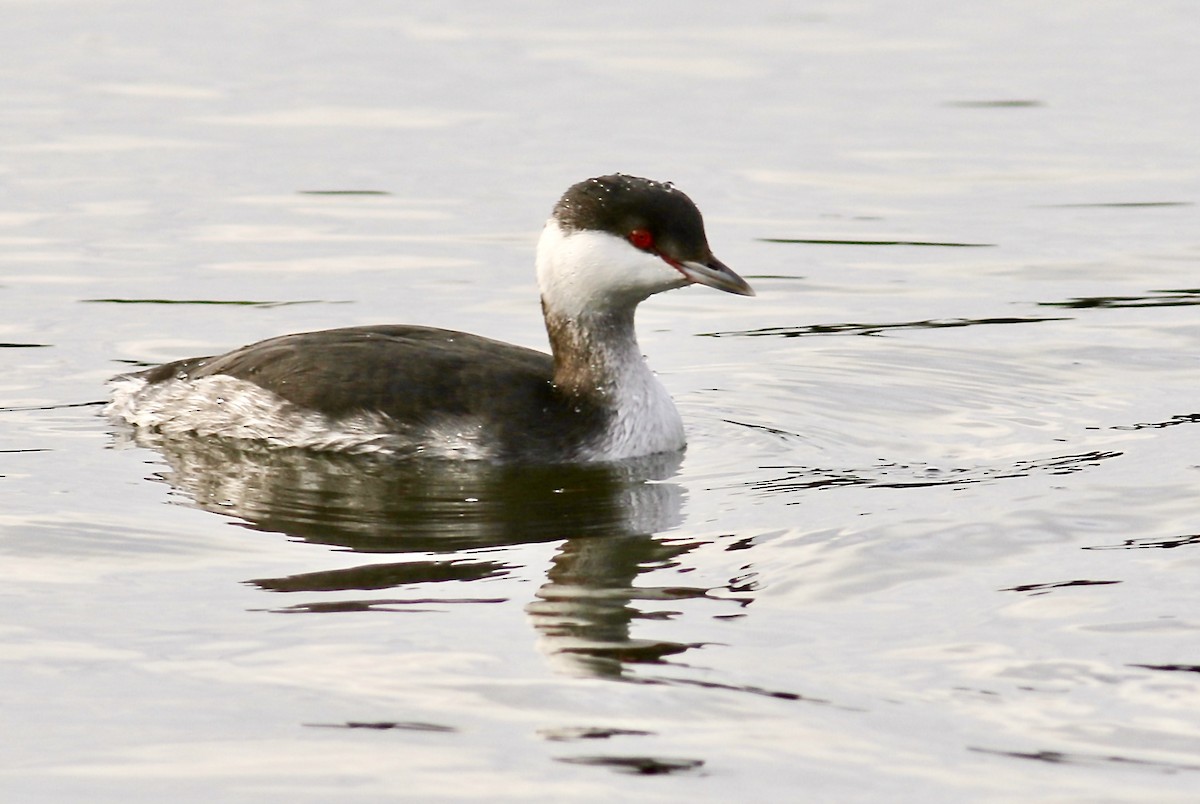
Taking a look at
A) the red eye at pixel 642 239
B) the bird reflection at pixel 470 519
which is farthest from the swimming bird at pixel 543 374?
the bird reflection at pixel 470 519

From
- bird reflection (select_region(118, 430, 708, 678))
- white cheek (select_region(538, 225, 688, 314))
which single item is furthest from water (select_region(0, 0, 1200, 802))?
white cheek (select_region(538, 225, 688, 314))

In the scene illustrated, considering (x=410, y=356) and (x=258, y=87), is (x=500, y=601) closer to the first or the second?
(x=410, y=356)

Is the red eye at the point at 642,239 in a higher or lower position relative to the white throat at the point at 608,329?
higher

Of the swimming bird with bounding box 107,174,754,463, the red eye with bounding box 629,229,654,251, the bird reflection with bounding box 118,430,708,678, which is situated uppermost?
the red eye with bounding box 629,229,654,251

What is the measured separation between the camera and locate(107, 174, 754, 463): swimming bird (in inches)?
404

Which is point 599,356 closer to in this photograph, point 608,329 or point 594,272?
point 608,329

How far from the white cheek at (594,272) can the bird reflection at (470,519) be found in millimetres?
840

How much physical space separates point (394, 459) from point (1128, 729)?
4.71m

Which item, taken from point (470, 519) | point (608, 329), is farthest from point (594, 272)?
point (470, 519)

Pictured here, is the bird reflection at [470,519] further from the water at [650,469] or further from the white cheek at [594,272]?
the white cheek at [594,272]

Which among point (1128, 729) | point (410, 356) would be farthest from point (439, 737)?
point (410, 356)

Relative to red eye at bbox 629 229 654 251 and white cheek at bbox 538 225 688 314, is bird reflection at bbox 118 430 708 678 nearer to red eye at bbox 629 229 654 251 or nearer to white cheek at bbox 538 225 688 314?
white cheek at bbox 538 225 688 314

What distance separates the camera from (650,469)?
1027cm

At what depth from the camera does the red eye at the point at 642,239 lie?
33.5ft
